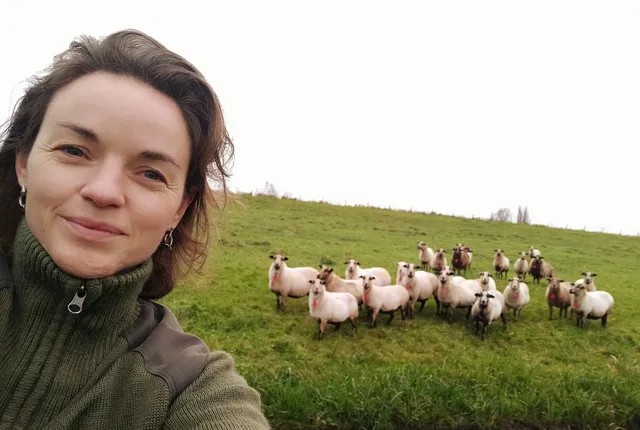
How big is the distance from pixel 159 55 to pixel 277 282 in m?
8.87

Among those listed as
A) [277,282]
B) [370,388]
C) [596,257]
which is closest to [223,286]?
[277,282]

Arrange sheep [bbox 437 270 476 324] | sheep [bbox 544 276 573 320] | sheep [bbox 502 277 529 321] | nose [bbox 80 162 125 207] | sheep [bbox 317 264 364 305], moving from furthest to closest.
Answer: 1. sheep [bbox 544 276 573 320]
2. sheep [bbox 502 277 529 321]
3. sheep [bbox 437 270 476 324]
4. sheep [bbox 317 264 364 305]
5. nose [bbox 80 162 125 207]

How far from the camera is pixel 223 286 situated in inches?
435

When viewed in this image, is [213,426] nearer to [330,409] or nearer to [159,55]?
[159,55]

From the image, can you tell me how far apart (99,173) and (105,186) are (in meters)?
0.07

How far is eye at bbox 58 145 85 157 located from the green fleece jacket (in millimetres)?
312

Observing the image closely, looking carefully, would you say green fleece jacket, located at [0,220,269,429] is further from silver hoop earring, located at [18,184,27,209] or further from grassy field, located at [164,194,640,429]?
grassy field, located at [164,194,640,429]

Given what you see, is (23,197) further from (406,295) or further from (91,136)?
(406,295)

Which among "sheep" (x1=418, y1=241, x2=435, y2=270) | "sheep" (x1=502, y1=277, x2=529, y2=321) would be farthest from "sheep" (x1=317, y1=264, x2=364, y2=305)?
"sheep" (x1=418, y1=241, x2=435, y2=270)

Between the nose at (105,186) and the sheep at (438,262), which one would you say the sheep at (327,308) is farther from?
the nose at (105,186)

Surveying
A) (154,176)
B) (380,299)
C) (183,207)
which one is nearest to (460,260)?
(380,299)

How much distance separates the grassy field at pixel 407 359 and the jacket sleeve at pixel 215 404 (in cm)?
97

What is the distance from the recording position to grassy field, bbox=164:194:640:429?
553cm

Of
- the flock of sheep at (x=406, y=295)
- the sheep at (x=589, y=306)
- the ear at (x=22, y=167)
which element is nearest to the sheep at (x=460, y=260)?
the flock of sheep at (x=406, y=295)
